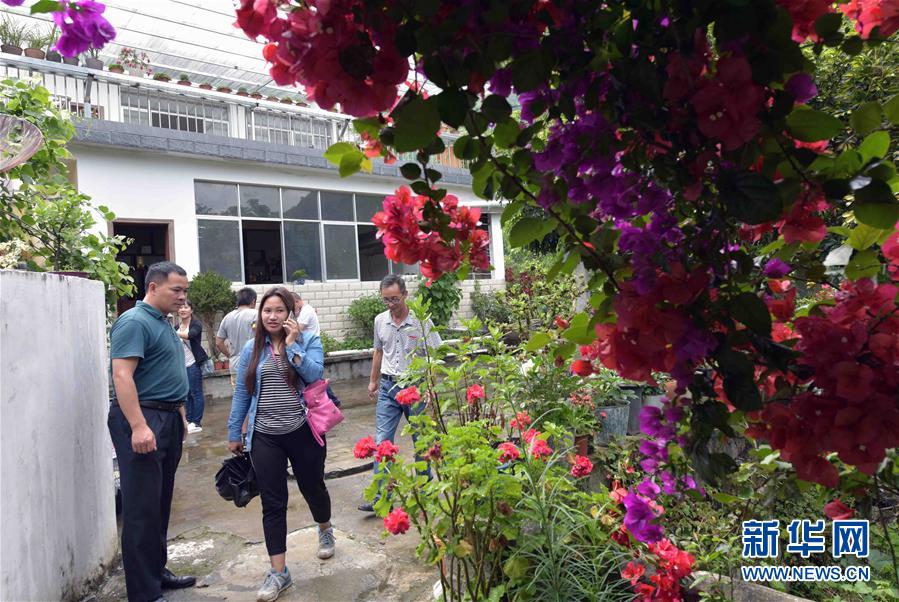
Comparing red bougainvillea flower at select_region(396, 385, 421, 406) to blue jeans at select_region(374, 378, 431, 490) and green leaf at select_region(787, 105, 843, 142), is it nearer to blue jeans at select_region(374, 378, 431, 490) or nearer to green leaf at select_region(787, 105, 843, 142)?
blue jeans at select_region(374, 378, 431, 490)

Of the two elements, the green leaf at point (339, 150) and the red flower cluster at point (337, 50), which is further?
the green leaf at point (339, 150)

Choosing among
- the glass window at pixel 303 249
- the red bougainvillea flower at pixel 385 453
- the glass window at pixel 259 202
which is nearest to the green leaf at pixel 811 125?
the red bougainvillea flower at pixel 385 453

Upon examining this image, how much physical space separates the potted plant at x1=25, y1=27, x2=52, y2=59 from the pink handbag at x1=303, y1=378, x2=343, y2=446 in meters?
9.33

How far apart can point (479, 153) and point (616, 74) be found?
0.24m

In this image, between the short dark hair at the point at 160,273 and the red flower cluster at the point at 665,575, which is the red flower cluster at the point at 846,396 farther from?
the short dark hair at the point at 160,273

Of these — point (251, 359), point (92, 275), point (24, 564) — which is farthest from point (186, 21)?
point (24, 564)

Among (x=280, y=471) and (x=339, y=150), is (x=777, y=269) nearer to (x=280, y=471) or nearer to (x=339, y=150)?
(x=339, y=150)

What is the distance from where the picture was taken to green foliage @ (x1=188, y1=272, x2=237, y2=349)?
1041 cm

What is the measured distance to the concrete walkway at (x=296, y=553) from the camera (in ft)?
11.5

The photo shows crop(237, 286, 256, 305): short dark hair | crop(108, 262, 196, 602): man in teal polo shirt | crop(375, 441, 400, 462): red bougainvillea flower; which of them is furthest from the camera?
crop(237, 286, 256, 305): short dark hair

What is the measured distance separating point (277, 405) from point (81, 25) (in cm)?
272

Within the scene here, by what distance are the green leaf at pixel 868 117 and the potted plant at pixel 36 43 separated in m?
11.7

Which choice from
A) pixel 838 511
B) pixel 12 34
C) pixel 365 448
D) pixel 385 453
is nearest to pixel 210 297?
pixel 12 34

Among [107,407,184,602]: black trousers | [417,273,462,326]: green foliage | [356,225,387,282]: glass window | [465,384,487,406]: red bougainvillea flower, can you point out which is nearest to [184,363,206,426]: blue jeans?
[107,407,184,602]: black trousers
